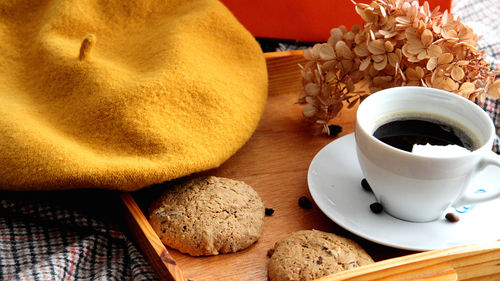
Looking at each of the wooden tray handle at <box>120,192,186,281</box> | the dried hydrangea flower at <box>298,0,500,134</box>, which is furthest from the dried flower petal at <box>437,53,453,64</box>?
the wooden tray handle at <box>120,192,186,281</box>

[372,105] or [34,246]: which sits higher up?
[372,105]

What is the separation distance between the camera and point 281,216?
0.71 metres

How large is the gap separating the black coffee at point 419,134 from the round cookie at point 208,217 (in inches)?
7.3

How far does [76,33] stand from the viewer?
2.80ft

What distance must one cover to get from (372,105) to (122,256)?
37 centimetres

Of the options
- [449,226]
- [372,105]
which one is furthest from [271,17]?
[449,226]

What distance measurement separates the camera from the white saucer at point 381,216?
635mm

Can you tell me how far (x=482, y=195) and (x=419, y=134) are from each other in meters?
0.10

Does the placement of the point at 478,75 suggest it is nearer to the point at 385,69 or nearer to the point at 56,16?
the point at 385,69

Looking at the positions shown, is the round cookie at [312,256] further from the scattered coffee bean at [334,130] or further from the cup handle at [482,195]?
the scattered coffee bean at [334,130]

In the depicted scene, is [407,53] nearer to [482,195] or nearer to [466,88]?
[466,88]

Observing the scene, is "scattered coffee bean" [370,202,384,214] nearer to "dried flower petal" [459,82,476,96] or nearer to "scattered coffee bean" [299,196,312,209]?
"scattered coffee bean" [299,196,312,209]

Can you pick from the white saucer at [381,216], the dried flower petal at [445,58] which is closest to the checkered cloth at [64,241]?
the white saucer at [381,216]

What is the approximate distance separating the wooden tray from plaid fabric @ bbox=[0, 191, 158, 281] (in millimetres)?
34
